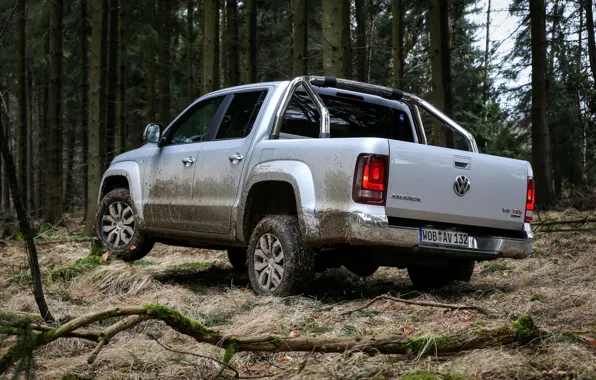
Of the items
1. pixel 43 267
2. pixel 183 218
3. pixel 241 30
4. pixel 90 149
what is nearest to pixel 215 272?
pixel 183 218

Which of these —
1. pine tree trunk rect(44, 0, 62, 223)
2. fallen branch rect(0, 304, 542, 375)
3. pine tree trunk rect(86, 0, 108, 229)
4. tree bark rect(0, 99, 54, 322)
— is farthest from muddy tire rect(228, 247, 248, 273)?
pine tree trunk rect(44, 0, 62, 223)

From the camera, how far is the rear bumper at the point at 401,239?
521 centimetres

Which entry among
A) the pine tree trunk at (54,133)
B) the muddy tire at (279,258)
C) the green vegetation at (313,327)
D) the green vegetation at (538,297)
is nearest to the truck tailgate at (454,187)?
the green vegetation at (538,297)

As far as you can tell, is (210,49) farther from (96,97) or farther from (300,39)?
(96,97)

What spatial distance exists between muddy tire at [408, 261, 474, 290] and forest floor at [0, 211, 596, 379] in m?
0.12

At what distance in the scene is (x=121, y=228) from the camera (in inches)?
316

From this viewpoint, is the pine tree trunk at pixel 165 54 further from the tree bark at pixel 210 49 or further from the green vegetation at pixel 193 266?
the green vegetation at pixel 193 266

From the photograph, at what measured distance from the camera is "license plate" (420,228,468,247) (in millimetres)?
5480

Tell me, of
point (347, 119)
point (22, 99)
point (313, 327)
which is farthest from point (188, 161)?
point (22, 99)

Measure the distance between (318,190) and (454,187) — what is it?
113 centimetres

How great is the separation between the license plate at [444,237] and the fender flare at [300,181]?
0.88m

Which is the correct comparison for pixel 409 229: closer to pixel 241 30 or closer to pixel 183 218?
pixel 183 218

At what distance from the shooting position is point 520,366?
3.17m

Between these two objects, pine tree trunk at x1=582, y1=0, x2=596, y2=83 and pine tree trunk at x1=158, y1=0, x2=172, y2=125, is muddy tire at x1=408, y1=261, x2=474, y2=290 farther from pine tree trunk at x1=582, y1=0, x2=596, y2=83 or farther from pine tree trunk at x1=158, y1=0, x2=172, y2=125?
Result: pine tree trunk at x1=158, y1=0, x2=172, y2=125
